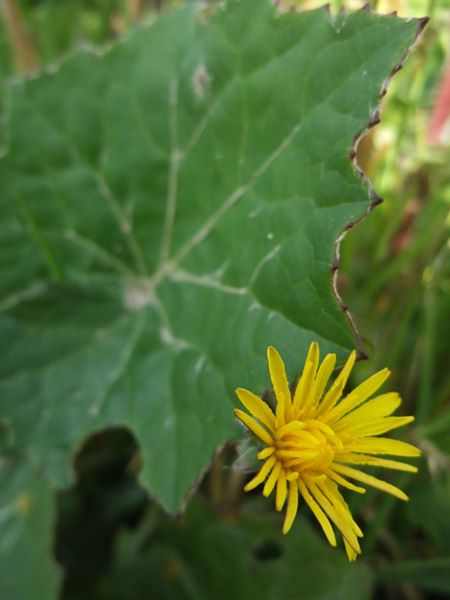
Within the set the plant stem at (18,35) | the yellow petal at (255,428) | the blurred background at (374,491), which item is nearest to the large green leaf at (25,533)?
the blurred background at (374,491)

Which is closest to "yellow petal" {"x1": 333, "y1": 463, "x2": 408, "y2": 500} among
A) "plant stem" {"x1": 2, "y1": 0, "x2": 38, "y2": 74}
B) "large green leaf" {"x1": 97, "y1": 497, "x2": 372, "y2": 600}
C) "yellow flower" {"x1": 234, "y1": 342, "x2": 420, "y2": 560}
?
"yellow flower" {"x1": 234, "y1": 342, "x2": 420, "y2": 560}

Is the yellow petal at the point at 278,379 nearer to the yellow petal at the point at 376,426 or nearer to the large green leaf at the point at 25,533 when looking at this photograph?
the yellow petal at the point at 376,426

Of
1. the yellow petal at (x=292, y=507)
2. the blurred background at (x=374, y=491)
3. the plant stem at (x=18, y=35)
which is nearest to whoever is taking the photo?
the yellow petal at (x=292, y=507)

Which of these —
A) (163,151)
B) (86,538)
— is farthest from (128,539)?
(163,151)

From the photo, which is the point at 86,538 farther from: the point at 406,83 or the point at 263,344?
the point at 406,83

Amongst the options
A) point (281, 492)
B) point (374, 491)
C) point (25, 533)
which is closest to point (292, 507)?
point (281, 492)

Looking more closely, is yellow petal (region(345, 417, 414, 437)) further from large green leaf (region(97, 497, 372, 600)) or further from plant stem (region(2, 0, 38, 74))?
plant stem (region(2, 0, 38, 74))
